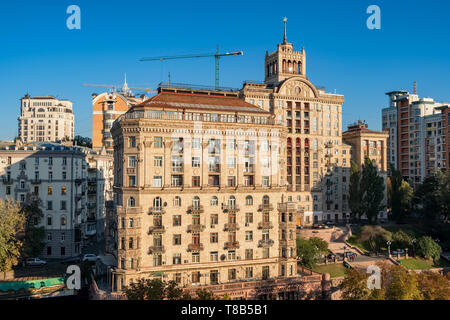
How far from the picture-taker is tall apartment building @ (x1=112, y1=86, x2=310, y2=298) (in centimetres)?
6494

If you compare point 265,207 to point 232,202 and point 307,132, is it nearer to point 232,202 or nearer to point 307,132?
point 232,202

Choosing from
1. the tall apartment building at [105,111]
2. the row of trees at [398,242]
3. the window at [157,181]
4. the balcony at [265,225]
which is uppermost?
the tall apartment building at [105,111]

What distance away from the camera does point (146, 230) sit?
64.8 meters

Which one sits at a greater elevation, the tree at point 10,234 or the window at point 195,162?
the window at point 195,162

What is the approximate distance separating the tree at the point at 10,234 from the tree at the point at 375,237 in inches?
2906

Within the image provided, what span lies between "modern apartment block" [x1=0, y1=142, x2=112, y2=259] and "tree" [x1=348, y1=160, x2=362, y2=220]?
6838cm

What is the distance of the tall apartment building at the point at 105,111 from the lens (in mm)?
136863

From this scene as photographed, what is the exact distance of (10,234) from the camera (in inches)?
3209

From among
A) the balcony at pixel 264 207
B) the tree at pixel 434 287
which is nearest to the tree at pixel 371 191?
the balcony at pixel 264 207

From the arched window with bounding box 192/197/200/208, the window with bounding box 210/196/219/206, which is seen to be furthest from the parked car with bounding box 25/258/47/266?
the window with bounding box 210/196/219/206

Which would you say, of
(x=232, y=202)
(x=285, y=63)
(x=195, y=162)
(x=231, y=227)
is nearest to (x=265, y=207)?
(x=232, y=202)

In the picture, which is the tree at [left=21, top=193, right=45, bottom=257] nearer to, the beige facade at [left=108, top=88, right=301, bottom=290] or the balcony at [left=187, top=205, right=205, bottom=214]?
the beige facade at [left=108, top=88, right=301, bottom=290]

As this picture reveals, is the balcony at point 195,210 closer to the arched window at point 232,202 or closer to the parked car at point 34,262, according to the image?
the arched window at point 232,202

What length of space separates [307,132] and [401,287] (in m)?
62.1
